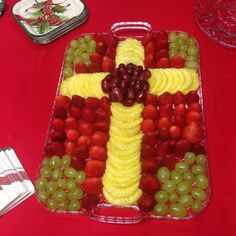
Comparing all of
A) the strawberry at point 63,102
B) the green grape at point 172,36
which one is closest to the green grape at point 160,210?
the strawberry at point 63,102

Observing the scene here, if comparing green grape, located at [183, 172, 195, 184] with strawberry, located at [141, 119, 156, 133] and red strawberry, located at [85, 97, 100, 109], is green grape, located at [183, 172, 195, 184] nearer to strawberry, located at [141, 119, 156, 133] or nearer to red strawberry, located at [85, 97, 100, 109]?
strawberry, located at [141, 119, 156, 133]

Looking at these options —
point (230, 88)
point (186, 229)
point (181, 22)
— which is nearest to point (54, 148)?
point (186, 229)

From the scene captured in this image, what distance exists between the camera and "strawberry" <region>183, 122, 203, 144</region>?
54.6 inches

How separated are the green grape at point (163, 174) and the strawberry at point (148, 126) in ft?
0.53

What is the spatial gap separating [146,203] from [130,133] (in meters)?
0.27

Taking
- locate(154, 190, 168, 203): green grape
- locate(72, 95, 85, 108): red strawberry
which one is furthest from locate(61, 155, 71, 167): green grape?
locate(154, 190, 168, 203): green grape

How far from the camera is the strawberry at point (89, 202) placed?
4.24 feet

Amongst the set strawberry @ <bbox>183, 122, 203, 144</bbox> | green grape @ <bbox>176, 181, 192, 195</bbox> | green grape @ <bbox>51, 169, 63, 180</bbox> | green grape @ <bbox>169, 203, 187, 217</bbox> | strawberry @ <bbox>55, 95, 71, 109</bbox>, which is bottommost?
green grape @ <bbox>169, 203, 187, 217</bbox>

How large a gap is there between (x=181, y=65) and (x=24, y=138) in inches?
26.8

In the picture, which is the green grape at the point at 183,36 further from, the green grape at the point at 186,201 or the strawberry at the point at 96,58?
the green grape at the point at 186,201

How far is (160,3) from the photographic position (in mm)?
1952

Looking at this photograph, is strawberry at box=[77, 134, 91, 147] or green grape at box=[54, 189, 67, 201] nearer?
green grape at box=[54, 189, 67, 201]

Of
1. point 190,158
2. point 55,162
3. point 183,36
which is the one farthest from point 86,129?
point 183,36

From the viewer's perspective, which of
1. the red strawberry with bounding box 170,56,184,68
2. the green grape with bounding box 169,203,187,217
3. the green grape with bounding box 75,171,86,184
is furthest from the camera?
the red strawberry with bounding box 170,56,184,68
